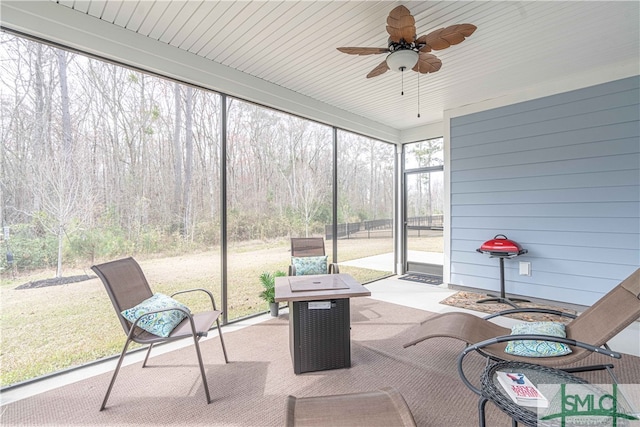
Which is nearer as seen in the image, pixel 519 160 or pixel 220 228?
pixel 220 228

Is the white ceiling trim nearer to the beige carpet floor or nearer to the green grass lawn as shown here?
the green grass lawn

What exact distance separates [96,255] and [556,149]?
5568 millimetres

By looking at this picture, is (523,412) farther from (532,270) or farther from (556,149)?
(556,149)

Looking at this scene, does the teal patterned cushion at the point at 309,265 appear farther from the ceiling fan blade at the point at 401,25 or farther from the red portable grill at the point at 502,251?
the ceiling fan blade at the point at 401,25

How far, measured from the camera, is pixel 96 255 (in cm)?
279

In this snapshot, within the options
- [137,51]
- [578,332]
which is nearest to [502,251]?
[578,332]

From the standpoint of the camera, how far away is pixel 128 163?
301cm

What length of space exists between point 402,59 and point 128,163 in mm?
2769

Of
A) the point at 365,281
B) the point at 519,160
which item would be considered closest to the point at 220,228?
the point at 365,281

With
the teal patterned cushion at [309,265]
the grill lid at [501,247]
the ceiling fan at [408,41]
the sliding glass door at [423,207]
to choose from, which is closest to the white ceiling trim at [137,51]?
the ceiling fan at [408,41]

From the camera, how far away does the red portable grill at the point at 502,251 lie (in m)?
4.21

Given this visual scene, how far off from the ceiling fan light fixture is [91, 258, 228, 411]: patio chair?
104 inches

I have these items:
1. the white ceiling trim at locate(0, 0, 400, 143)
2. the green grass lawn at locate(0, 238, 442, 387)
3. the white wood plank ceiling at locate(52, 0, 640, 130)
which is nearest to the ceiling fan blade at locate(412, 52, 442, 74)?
the white wood plank ceiling at locate(52, 0, 640, 130)

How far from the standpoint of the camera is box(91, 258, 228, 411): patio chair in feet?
6.84
